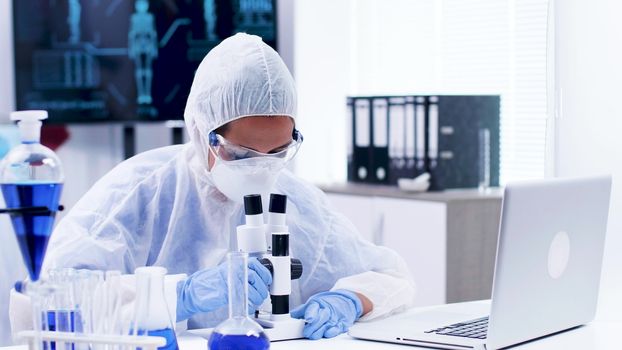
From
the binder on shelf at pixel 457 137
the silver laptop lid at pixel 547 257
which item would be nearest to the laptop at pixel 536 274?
the silver laptop lid at pixel 547 257

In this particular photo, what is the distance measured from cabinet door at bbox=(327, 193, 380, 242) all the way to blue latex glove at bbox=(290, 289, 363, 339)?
154 centimetres

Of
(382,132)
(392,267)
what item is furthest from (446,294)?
(392,267)

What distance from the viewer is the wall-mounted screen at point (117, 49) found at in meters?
3.59

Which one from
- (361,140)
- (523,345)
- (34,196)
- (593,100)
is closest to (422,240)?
(361,140)

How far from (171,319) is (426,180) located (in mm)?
2074

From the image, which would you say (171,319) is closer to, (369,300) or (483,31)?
(369,300)

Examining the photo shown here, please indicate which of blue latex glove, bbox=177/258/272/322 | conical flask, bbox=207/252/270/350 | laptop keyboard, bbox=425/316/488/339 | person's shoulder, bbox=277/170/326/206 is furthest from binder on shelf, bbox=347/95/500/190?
conical flask, bbox=207/252/270/350

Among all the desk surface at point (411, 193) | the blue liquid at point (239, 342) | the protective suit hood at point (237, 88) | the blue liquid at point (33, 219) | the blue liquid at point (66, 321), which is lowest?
the blue liquid at point (239, 342)

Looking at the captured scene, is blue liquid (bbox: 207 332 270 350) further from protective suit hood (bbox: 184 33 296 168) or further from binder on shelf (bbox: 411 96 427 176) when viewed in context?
binder on shelf (bbox: 411 96 427 176)

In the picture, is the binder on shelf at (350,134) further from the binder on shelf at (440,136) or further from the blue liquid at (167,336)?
the blue liquid at (167,336)

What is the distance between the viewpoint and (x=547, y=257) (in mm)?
1649

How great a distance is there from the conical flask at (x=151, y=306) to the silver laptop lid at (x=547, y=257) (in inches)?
20.9

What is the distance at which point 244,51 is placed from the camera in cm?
214

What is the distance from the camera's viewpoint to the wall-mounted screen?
359 centimetres
